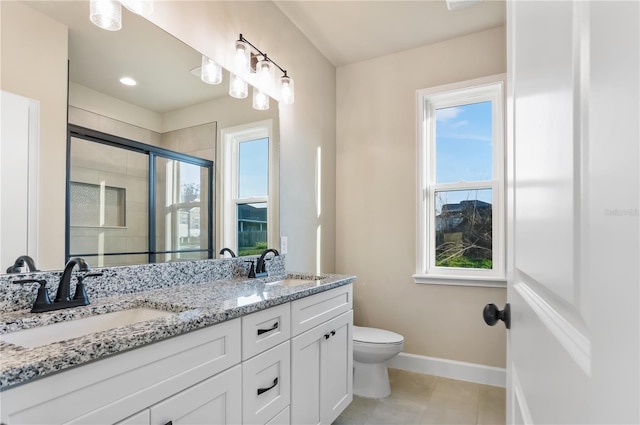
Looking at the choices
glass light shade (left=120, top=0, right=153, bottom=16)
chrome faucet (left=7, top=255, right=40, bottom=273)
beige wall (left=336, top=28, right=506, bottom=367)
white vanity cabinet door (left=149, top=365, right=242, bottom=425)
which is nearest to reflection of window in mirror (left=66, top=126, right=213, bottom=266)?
chrome faucet (left=7, top=255, right=40, bottom=273)

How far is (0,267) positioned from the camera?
111cm

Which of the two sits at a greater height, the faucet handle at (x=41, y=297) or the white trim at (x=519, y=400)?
the faucet handle at (x=41, y=297)

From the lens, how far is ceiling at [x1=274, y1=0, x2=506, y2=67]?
2361mm

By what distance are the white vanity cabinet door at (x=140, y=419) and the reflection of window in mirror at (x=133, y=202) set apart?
2.31 feet

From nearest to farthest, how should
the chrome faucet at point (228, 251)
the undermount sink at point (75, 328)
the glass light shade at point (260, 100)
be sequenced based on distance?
the undermount sink at point (75, 328)
the chrome faucet at point (228, 251)
the glass light shade at point (260, 100)

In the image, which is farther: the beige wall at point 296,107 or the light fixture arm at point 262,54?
the light fixture arm at point 262,54

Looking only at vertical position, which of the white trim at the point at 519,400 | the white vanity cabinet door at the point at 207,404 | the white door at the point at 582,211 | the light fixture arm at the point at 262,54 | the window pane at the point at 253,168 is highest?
the light fixture arm at the point at 262,54

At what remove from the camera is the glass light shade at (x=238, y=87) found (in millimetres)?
2029

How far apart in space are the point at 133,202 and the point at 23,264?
44 cm

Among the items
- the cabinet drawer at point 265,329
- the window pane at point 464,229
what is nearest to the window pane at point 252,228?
the cabinet drawer at point 265,329

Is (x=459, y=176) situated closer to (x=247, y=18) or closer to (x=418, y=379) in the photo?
(x=418, y=379)

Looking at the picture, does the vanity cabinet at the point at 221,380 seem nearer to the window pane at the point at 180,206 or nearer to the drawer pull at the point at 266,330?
the drawer pull at the point at 266,330

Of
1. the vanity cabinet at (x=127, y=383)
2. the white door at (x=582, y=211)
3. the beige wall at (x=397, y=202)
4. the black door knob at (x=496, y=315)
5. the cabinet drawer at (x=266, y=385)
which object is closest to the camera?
the white door at (x=582, y=211)

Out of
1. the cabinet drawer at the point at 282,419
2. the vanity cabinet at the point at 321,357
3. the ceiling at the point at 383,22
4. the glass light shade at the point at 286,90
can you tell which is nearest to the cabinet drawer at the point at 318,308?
the vanity cabinet at the point at 321,357
